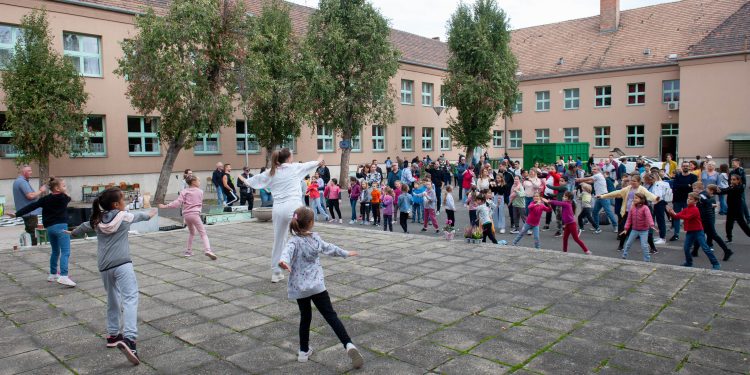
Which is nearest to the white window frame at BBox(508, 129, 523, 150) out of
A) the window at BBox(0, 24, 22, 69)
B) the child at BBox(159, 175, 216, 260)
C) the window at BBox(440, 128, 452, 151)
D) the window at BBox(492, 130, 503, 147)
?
the window at BBox(492, 130, 503, 147)

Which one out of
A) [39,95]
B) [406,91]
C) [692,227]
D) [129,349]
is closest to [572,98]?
[406,91]

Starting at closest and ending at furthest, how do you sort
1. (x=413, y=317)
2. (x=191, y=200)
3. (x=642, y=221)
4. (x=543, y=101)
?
(x=413, y=317)
(x=642, y=221)
(x=191, y=200)
(x=543, y=101)

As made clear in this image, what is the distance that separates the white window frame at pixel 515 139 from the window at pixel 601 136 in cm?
647

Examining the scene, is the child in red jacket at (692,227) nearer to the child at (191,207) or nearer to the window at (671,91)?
the child at (191,207)

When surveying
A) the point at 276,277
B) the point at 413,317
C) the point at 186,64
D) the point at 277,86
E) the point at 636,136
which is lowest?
the point at 413,317

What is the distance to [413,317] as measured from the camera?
6.20 m

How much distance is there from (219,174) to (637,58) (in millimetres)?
32369

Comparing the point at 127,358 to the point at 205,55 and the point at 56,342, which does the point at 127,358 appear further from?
the point at 205,55

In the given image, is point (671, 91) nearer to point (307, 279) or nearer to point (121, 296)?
point (307, 279)

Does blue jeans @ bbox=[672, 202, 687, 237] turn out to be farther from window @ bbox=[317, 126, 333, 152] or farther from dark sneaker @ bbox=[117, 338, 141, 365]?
window @ bbox=[317, 126, 333, 152]

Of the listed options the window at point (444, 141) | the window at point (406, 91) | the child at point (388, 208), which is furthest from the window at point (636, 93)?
the child at point (388, 208)

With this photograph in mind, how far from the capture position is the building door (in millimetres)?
37500

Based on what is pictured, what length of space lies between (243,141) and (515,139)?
25801 millimetres

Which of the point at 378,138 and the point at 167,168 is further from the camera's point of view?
the point at 378,138
